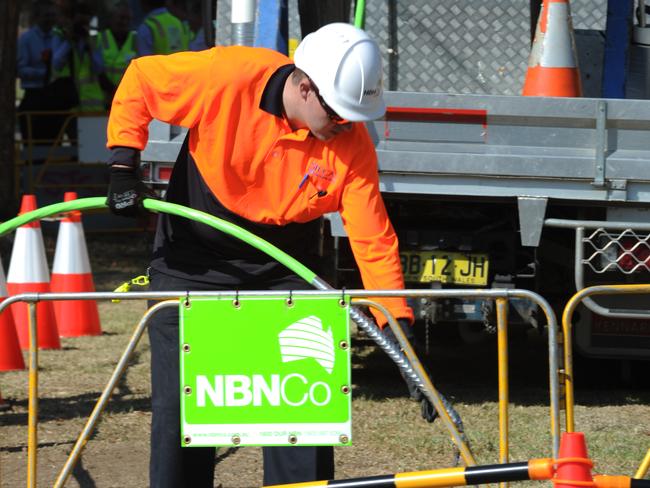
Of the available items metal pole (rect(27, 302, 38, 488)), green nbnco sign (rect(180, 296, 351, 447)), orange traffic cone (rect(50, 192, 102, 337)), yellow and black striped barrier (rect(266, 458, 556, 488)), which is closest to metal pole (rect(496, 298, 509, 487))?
green nbnco sign (rect(180, 296, 351, 447))

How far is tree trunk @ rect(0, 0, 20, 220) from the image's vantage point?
43.8ft

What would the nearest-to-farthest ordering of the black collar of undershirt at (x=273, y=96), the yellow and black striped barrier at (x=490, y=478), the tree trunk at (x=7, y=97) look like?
the yellow and black striped barrier at (x=490, y=478) < the black collar of undershirt at (x=273, y=96) < the tree trunk at (x=7, y=97)

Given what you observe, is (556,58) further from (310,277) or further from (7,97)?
(7,97)

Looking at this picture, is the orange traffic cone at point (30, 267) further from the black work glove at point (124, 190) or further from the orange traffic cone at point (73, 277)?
the black work glove at point (124, 190)

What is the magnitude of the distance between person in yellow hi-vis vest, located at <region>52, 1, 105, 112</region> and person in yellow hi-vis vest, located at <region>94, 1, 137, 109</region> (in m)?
0.10

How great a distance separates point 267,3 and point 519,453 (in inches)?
113

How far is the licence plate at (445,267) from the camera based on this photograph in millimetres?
6648

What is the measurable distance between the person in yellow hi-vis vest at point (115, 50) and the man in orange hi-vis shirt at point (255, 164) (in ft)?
37.1

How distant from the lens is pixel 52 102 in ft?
50.0

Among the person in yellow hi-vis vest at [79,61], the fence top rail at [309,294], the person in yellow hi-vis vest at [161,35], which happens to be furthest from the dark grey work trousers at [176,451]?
the person in yellow hi-vis vest at [79,61]

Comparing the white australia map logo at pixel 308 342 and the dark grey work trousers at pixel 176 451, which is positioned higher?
the white australia map logo at pixel 308 342

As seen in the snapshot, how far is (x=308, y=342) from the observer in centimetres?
407

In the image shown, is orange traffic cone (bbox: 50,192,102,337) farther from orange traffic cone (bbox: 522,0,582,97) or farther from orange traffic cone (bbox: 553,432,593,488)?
orange traffic cone (bbox: 553,432,593,488)

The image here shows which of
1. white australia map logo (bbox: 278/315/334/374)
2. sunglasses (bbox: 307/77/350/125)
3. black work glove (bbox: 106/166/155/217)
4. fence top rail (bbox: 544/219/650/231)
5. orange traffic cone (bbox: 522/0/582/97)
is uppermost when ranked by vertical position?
orange traffic cone (bbox: 522/0/582/97)
